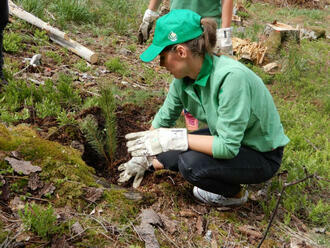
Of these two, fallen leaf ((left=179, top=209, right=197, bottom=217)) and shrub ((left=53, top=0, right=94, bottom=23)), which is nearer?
fallen leaf ((left=179, top=209, right=197, bottom=217))

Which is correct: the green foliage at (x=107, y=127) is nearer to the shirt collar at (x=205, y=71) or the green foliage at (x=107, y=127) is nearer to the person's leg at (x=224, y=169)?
the person's leg at (x=224, y=169)

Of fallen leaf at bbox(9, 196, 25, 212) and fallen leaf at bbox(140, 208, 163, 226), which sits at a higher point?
fallen leaf at bbox(9, 196, 25, 212)

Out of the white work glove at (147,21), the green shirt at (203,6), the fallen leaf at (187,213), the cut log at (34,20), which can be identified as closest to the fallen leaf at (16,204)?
the fallen leaf at (187,213)

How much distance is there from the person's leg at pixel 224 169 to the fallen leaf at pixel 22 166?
104 centimetres

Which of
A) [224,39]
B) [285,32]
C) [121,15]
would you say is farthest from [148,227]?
[285,32]

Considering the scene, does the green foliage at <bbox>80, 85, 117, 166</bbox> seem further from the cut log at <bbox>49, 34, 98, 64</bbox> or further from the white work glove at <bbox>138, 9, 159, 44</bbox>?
the cut log at <bbox>49, 34, 98, 64</bbox>

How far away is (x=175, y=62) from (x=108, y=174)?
1.33m

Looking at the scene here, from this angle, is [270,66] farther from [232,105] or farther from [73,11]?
[232,105]

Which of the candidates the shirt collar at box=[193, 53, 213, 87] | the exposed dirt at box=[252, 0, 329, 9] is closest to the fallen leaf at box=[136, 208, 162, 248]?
the shirt collar at box=[193, 53, 213, 87]

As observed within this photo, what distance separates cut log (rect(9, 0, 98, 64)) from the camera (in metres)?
4.91

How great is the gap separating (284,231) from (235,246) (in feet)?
1.52

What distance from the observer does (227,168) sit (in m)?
2.28

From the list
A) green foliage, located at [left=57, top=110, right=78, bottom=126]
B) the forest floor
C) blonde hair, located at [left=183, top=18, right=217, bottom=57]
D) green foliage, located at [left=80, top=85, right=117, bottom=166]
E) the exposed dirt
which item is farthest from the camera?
the exposed dirt

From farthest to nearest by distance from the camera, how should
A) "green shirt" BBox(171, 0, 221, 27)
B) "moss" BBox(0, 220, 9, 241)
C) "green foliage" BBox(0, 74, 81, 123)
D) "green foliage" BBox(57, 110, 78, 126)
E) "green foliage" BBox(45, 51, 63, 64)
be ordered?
"green foliage" BBox(45, 51, 63, 64) < "green shirt" BBox(171, 0, 221, 27) < "green foliage" BBox(0, 74, 81, 123) < "green foliage" BBox(57, 110, 78, 126) < "moss" BBox(0, 220, 9, 241)
